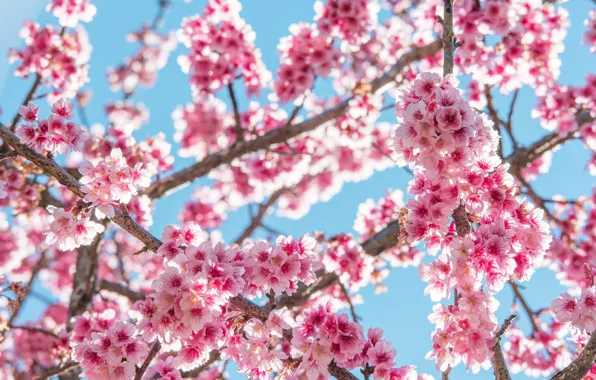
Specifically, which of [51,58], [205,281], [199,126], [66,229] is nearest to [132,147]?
[51,58]

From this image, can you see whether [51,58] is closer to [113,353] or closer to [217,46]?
[217,46]

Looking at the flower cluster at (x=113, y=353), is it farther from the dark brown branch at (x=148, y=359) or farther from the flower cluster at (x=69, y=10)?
the flower cluster at (x=69, y=10)

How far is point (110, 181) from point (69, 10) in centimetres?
508

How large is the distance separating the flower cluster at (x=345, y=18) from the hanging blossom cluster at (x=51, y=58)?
3427mm

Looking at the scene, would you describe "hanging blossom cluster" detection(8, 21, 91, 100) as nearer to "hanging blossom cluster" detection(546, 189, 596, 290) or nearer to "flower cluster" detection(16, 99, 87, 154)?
"flower cluster" detection(16, 99, 87, 154)

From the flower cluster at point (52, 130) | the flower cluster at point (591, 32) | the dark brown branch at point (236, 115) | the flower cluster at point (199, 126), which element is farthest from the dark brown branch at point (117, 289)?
the flower cluster at point (591, 32)

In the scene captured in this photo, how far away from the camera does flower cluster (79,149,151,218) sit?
2842 millimetres

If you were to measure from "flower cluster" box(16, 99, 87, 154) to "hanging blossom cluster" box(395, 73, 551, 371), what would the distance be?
198cm

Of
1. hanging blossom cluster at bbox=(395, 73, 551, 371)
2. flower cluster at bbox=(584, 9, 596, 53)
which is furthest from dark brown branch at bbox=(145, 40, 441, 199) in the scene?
hanging blossom cluster at bbox=(395, 73, 551, 371)

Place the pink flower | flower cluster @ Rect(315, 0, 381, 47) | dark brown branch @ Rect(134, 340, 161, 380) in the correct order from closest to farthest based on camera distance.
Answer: dark brown branch @ Rect(134, 340, 161, 380) → the pink flower → flower cluster @ Rect(315, 0, 381, 47)

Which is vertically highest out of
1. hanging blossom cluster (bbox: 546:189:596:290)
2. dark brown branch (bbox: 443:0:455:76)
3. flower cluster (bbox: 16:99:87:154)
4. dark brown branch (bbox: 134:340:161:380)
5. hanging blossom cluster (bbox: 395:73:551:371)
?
hanging blossom cluster (bbox: 546:189:596:290)

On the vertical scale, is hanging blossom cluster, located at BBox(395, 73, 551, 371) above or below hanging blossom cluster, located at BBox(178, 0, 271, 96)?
below

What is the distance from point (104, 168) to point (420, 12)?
5897mm

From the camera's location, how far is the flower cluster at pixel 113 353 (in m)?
2.96
